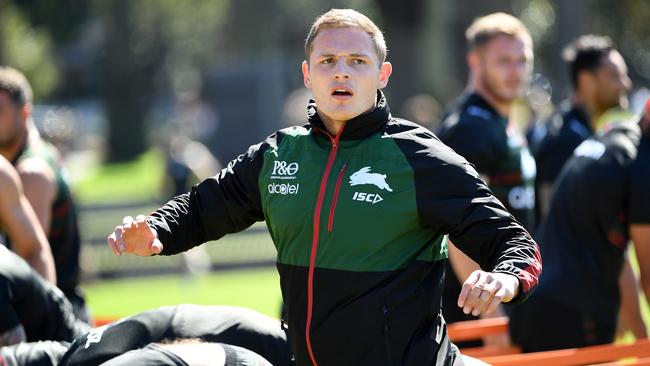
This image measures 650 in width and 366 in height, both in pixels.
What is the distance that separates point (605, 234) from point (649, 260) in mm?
315

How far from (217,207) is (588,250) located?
238 centimetres

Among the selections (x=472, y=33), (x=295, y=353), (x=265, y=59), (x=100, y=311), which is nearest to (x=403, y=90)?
(x=265, y=59)

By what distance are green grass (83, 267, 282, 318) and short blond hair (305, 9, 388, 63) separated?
951cm

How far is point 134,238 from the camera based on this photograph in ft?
13.7

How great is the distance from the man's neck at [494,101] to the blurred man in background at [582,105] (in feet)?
2.90

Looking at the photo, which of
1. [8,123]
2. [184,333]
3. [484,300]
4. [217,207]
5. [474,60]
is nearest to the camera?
[484,300]

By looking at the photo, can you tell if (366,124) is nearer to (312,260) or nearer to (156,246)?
(312,260)

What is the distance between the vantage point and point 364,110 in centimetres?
414

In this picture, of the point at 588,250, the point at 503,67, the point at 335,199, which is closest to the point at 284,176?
the point at 335,199

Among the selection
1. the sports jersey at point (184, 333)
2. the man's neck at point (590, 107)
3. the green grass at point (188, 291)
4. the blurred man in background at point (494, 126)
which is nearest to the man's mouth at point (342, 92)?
the sports jersey at point (184, 333)

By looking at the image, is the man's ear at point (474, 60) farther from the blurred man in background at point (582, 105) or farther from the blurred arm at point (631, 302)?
the blurred arm at point (631, 302)

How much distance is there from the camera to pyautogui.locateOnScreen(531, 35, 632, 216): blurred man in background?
24.9ft

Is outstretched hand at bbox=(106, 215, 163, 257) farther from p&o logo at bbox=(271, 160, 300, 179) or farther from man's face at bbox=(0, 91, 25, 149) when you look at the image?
man's face at bbox=(0, 91, 25, 149)

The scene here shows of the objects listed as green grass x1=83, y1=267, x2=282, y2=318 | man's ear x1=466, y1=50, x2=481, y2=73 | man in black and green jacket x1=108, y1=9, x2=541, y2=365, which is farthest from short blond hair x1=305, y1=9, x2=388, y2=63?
green grass x1=83, y1=267, x2=282, y2=318
